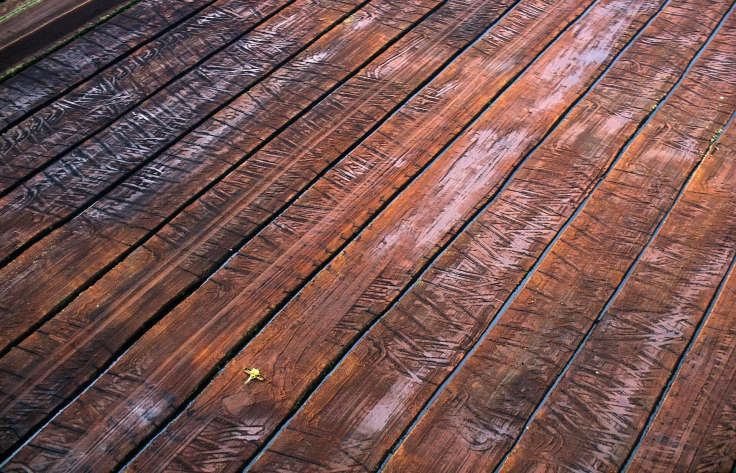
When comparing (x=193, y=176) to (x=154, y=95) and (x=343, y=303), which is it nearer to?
(x=154, y=95)

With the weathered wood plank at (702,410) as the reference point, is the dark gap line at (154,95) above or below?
above

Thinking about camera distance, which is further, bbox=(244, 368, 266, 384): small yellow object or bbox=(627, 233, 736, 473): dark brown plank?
bbox=(244, 368, 266, 384): small yellow object

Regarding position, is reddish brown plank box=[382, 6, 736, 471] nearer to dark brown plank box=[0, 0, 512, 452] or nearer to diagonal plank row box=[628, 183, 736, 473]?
diagonal plank row box=[628, 183, 736, 473]

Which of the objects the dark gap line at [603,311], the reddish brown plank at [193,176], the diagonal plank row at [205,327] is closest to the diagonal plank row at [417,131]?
the diagonal plank row at [205,327]

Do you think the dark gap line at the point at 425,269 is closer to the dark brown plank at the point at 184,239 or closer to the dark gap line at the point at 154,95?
the dark brown plank at the point at 184,239

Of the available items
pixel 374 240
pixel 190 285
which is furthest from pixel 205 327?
pixel 374 240

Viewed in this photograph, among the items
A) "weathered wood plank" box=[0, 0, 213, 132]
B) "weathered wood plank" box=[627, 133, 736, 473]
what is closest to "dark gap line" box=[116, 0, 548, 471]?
"weathered wood plank" box=[627, 133, 736, 473]

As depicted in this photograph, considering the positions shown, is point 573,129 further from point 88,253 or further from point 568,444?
point 88,253
